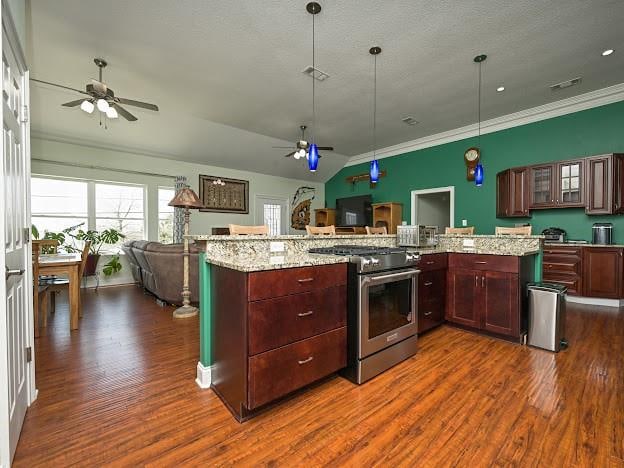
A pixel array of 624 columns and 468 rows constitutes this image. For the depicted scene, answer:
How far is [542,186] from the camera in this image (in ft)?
14.9

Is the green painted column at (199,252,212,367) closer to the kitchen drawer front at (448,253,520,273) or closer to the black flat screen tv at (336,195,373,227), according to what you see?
the kitchen drawer front at (448,253,520,273)

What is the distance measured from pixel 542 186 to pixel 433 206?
265 cm

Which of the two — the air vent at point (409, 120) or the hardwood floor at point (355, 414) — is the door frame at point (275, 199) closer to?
the air vent at point (409, 120)

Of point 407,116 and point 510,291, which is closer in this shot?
point 510,291

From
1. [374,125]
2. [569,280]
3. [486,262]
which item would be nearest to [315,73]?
[374,125]

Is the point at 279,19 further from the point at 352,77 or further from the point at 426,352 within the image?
the point at 426,352

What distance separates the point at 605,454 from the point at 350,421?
1.21m

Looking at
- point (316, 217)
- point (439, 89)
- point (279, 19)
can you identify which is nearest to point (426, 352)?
point (279, 19)

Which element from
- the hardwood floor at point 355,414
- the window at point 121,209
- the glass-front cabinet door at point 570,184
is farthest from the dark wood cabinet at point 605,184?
the window at point 121,209

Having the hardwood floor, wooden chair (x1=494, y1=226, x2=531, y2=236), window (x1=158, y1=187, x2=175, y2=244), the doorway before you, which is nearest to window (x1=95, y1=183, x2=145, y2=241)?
window (x1=158, y1=187, x2=175, y2=244)

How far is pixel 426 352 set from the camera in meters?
2.41

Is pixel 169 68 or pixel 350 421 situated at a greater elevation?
pixel 169 68

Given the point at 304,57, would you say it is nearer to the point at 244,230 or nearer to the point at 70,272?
the point at 244,230

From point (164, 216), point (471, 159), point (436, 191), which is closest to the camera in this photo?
point (471, 159)
